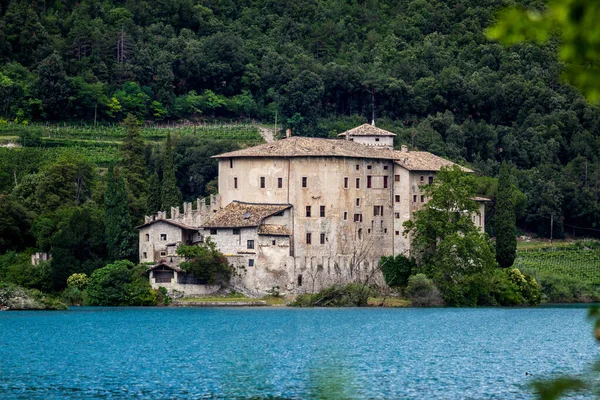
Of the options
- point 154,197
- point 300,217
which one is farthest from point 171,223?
point 300,217

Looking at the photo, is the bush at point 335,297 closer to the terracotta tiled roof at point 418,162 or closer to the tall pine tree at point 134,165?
the terracotta tiled roof at point 418,162

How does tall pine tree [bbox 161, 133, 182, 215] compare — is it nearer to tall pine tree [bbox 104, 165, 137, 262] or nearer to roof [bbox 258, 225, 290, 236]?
tall pine tree [bbox 104, 165, 137, 262]

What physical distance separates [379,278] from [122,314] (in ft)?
53.5

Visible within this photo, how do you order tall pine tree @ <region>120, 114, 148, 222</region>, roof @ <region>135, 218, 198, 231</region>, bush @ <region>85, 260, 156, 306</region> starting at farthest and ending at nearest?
tall pine tree @ <region>120, 114, 148, 222</region> < roof @ <region>135, 218, 198, 231</region> < bush @ <region>85, 260, 156, 306</region>

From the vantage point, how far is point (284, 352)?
129 feet

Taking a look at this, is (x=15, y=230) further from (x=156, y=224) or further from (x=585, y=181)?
(x=585, y=181)

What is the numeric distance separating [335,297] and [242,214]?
6694 millimetres

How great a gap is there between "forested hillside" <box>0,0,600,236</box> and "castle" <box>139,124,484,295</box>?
17.7 m

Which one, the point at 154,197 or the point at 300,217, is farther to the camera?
the point at 154,197

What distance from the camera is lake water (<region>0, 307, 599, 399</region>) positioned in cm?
2900

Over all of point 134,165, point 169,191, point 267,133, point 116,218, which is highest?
point 267,133

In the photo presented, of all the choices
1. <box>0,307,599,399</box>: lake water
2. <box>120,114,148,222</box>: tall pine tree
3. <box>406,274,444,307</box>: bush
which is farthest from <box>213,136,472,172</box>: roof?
<box>0,307,599,399</box>: lake water

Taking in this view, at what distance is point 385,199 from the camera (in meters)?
67.9

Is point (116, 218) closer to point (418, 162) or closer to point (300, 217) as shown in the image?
point (300, 217)
